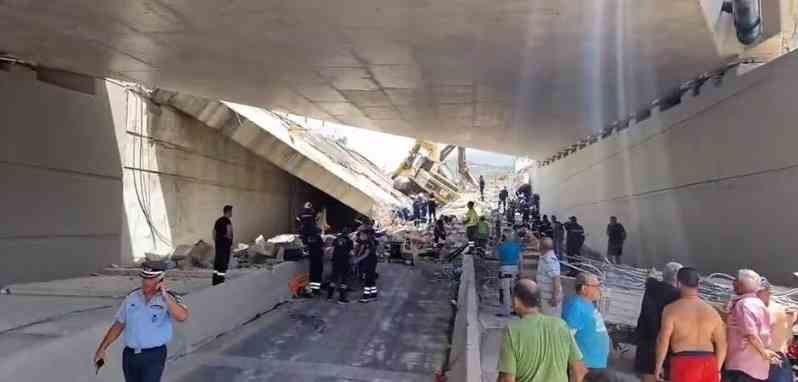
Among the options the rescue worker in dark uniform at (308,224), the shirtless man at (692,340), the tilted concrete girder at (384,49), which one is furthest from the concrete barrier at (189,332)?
the shirtless man at (692,340)

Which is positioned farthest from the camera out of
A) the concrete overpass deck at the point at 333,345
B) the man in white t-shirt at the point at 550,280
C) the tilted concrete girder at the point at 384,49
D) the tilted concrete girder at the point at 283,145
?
the tilted concrete girder at the point at 283,145

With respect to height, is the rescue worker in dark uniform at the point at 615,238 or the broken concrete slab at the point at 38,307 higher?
the rescue worker in dark uniform at the point at 615,238

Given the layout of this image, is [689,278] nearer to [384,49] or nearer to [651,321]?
[651,321]

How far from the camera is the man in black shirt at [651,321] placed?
575cm

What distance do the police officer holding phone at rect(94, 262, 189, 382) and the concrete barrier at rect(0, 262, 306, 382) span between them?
3.10 ft

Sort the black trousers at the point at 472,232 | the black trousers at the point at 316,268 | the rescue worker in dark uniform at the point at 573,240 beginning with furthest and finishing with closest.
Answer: the black trousers at the point at 472,232 < the rescue worker in dark uniform at the point at 573,240 < the black trousers at the point at 316,268

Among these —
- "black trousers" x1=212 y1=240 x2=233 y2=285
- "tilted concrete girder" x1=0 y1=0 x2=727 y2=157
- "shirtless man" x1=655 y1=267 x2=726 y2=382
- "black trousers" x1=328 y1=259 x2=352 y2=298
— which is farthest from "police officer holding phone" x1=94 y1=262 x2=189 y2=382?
"black trousers" x1=328 y1=259 x2=352 y2=298

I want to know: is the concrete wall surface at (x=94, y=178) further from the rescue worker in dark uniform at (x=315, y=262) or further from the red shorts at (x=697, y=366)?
the red shorts at (x=697, y=366)

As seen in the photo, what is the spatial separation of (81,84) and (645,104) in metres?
13.5

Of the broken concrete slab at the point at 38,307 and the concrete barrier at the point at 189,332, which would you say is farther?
the broken concrete slab at the point at 38,307

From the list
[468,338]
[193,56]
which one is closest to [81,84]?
[193,56]

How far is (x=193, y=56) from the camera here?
11.8 m

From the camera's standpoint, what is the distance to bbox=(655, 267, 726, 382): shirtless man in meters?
5.08

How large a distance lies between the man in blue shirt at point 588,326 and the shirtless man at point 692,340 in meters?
0.46
